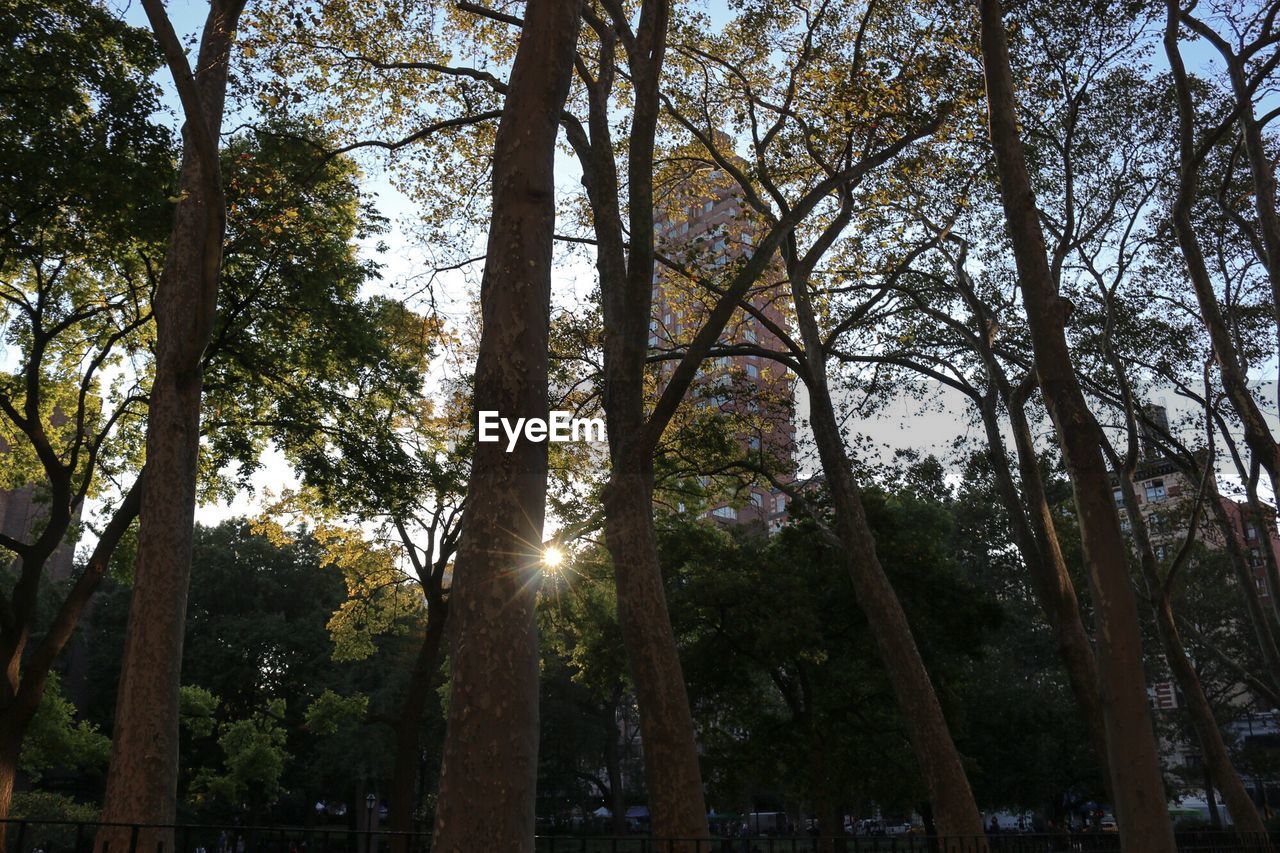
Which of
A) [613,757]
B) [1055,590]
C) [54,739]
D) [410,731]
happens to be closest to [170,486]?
[410,731]

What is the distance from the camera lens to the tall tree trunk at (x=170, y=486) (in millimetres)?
7691

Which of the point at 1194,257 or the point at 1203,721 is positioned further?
the point at 1203,721

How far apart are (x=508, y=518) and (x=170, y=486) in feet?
18.4

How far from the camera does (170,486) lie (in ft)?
29.1

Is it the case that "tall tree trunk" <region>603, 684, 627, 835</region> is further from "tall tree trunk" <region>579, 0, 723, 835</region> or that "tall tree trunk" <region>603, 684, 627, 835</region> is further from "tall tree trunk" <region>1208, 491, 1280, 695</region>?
"tall tree trunk" <region>579, 0, 723, 835</region>

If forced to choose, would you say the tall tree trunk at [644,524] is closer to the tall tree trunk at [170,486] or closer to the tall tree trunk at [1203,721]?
the tall tree trunk at [170,486]

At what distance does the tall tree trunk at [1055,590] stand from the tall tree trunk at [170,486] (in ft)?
36.0

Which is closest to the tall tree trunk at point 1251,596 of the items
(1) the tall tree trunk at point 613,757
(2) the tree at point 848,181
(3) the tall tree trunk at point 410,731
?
(2) the tree at point 848,181

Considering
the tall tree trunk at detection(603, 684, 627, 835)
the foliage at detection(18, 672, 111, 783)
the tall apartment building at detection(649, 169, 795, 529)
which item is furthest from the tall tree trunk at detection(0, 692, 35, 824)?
the tall tree trunk at detection(603, 684, 627, 835)

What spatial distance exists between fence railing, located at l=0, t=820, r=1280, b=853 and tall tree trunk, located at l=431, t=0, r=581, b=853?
1.41m

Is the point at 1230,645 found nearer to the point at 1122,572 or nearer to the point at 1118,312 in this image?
the point at 1118,312

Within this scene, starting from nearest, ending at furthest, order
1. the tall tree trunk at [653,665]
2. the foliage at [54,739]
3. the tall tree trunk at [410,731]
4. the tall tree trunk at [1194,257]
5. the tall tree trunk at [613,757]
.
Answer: the tall tree trunk at [653,665]
the tall tree trunk at [1194,257]
the tall tree trunk at [410,731]
the foliage at [54,739]
the tall tree trunk at [613,757]

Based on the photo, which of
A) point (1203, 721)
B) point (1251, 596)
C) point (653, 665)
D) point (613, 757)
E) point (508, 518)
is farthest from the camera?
point (613, 757)

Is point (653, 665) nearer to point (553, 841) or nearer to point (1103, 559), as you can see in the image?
point (553, 841)
